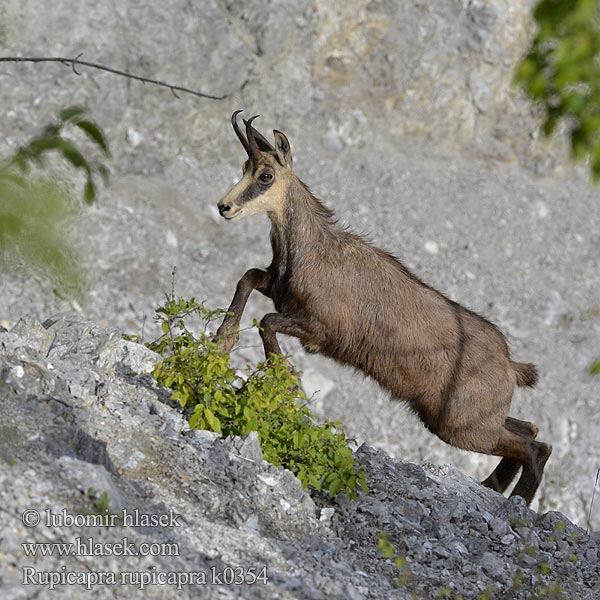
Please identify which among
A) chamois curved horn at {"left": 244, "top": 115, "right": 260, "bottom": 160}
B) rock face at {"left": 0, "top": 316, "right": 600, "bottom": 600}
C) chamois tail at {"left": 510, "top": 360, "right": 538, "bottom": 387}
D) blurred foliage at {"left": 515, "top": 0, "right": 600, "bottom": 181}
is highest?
blurred foliage at {"left": 515, "top": 0, "right": 600, "bottom": 181}

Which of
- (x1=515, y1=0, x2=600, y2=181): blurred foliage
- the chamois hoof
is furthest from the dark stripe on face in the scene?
(x1=515, y1=0, x2=600, y2=181): blurred foliage

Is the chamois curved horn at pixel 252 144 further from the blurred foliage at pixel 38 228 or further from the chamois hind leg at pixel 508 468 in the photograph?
the blurred foliage at pixel 38 228

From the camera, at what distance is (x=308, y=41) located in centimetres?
2058

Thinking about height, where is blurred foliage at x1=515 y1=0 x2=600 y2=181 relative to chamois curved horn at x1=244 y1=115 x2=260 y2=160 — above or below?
above

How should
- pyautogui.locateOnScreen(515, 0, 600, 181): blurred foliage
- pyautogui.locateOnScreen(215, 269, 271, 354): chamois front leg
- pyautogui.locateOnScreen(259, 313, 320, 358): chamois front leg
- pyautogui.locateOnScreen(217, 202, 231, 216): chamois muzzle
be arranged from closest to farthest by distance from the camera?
pyautogui.locateOnScreen(515, 0, 600, 181): blurred foliage < pyautogui.locateOnScreen(215, 269, 271, 354): chamois front leg < pyautogui.locateOnScreen(259, 313, 320, 358): chamois front leg < pyautogui.locateOnScreen(217, 202, 231, 216): chamois muzzle

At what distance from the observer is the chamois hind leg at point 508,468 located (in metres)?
9.61

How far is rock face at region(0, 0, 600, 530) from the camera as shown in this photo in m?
16.6

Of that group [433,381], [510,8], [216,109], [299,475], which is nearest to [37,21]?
[216,109]

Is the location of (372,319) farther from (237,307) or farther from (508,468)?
(508,468)

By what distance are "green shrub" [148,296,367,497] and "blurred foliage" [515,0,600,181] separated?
390 centimetres

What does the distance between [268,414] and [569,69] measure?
14.0ft

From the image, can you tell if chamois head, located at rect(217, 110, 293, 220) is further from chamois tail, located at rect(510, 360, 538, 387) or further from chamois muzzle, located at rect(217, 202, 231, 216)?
chamois tail, located at rect(510, 360, 538, 387)

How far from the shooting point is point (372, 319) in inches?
345

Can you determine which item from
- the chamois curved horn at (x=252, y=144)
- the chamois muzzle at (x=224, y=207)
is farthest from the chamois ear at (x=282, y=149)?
the chamois muzzle at (x=224, y=207)
